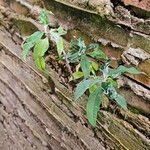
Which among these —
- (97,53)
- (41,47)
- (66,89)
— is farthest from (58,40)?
(66,89)

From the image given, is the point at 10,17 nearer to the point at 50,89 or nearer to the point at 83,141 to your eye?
the point at 50,89

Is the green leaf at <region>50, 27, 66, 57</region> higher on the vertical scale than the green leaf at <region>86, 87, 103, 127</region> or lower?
higher

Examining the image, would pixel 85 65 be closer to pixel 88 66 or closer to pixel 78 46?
pixel 88 66

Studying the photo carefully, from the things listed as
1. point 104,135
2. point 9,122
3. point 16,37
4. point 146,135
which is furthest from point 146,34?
point 9,122

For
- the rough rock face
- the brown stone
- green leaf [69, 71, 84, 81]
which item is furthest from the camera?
green leaf [69, 71, 84, 81]

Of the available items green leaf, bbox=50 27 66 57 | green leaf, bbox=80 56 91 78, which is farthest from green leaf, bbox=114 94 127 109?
green leaf, bbox=50 27 66 57

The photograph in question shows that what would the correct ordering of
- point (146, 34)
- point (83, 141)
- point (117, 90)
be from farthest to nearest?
point (83, 141) < point (117, 90) < point (146, 34)

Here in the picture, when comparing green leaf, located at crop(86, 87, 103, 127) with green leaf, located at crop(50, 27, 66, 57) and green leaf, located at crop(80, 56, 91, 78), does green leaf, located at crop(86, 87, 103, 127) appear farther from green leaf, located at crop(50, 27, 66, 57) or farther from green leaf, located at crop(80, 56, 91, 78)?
green leaf, located at crop(50, 27, 66, 57)
